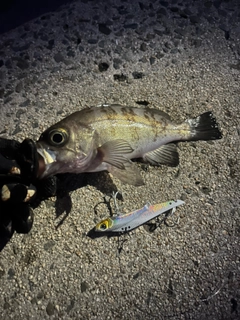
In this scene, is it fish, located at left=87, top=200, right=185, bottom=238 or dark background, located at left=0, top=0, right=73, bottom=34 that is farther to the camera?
dark background, located at left=0, top=0, right=73, bottom=34

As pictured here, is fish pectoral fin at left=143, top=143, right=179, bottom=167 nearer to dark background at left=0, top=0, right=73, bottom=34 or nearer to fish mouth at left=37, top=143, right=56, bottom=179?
fish mouth at left=37, top=143, right=56, bottom=179

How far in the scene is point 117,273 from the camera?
4.88ft

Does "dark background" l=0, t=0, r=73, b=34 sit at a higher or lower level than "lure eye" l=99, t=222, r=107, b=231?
higher

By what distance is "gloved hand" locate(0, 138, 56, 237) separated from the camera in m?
1.29

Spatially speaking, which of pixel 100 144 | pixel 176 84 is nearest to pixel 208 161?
pixel 176 84

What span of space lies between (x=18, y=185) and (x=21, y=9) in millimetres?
1151

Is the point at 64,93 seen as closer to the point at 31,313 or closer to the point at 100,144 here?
the point at 100,144

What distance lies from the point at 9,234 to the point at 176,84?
104cm

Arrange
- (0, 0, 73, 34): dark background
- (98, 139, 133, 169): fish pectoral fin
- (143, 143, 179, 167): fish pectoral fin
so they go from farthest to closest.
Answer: (0, 0, 73, 34): dark background, (143, 143, 179, 167): fish pectoral fin, (98, 139, 133, 169): fish pectoral fin

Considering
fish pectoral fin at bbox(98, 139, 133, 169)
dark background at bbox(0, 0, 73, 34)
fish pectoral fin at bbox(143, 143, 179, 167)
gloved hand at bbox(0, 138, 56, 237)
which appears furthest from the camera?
dark background at bbox(0, 0, 73, 34)

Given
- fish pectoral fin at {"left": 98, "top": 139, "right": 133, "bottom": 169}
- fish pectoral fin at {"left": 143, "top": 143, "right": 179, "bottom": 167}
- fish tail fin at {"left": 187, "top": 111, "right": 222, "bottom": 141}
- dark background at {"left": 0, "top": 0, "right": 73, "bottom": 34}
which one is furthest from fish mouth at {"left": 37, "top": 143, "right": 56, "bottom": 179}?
dark background at {"left": 0, "top": 0, "right": 73, "bottom": 34}

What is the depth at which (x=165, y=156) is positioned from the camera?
1639 mm

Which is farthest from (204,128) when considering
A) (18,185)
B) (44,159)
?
(18,185)

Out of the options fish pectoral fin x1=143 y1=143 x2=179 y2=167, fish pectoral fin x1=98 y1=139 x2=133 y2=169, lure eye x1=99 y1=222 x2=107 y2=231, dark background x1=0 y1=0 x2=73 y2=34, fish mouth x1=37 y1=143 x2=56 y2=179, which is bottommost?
lure eye x1=99 y1=222 x2=107 y2=231
